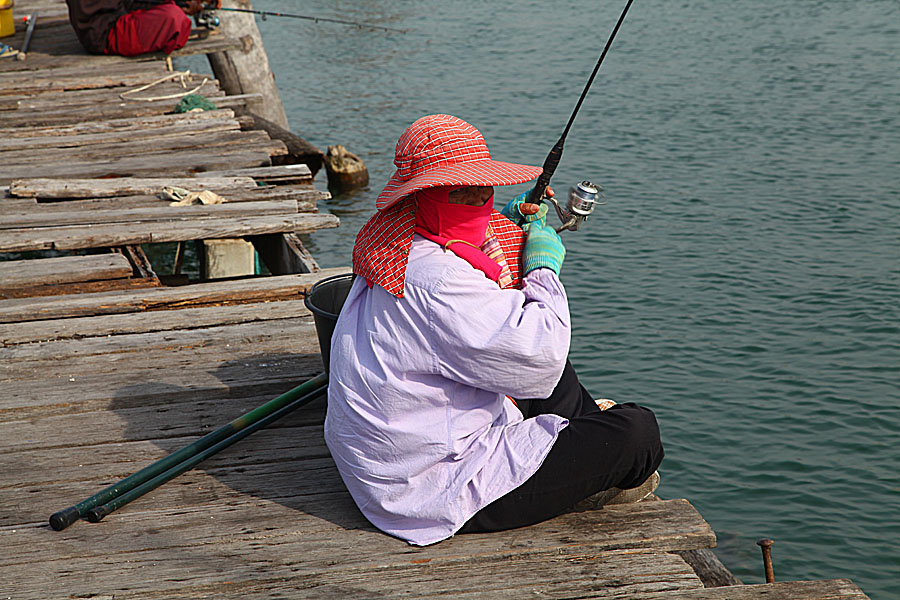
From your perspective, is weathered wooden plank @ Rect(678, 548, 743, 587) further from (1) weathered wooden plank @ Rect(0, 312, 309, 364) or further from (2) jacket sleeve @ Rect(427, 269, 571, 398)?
(1) weathered wooden plank @ Rect(0, 312, 309, 364)

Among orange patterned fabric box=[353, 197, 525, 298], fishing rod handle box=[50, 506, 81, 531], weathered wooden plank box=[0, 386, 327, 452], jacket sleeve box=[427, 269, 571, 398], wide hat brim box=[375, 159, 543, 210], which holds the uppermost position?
wide hat brim box=[375, 159, 543, 210]

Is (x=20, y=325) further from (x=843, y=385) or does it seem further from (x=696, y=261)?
(x=696, y=261)

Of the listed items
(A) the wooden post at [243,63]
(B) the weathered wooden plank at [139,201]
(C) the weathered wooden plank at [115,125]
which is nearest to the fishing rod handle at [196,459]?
(B) the weathered wooden plank at [139,201]

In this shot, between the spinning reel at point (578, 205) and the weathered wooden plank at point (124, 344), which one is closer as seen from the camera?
the spinning reel at point (578, 205)

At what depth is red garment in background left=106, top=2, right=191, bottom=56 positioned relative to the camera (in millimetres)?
9445

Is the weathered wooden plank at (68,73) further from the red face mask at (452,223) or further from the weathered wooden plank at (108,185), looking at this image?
the red face mask at (452,223)

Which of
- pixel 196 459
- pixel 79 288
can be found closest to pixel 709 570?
pixel 196 459

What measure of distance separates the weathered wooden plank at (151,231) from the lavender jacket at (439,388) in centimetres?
282

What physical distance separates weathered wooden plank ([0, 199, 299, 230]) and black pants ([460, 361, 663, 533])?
3.36m

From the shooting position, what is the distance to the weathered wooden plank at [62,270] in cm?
492

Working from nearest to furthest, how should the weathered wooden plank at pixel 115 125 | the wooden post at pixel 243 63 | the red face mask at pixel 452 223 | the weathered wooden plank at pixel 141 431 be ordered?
1. the red face mask at pixel 452 223
2. the weathered wooden plank at pixel 141 431
3. the weathered wooden plank at pixel 115 125
4. the wooden post at pixel 243 63

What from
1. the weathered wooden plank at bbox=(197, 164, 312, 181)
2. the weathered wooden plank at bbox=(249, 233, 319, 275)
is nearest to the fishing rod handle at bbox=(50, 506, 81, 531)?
the weathered wooden plank at bbox=(249, 233, 319, 275)

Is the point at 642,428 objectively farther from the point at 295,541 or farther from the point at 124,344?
the point at 124,344

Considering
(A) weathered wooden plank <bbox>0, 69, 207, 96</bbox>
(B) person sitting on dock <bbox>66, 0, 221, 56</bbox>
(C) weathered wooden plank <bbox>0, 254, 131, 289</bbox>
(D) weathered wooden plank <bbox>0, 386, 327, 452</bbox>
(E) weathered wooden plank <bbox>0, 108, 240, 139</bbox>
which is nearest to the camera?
(D) weathered wooden plank <bbox>0, 386, 327, 452</bbox>
